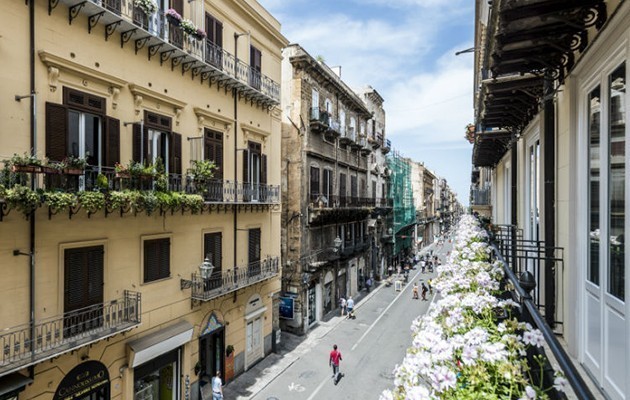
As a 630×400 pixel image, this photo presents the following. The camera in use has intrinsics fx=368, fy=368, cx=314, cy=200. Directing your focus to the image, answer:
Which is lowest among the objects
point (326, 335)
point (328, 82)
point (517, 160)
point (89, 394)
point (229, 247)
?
point (326, 335)

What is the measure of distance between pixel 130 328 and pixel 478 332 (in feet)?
33.2

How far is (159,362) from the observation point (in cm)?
1226

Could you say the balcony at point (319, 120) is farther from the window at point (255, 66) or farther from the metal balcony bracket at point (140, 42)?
the metal balcony bracket at point (140, 42)

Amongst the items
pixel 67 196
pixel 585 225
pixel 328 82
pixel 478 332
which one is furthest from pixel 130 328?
pixel 328 82

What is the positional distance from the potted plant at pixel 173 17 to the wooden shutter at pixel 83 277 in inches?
296

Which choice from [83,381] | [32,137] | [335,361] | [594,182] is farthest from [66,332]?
[594,182]

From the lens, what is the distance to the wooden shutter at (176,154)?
495 inches

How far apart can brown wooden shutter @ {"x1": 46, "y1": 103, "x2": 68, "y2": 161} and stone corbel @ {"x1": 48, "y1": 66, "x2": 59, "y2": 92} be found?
18.3 inches

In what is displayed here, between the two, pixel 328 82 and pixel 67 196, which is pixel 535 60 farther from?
pixel 328 82

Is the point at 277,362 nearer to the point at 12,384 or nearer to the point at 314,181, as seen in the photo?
the point at 314,181

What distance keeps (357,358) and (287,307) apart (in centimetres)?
572

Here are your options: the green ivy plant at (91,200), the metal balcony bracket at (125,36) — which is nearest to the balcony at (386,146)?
the metal balcony bracket at (125,36)

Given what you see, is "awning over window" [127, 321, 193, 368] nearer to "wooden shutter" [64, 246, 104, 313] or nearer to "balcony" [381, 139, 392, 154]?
"wooden shutter" [64, 246, 104, 313]

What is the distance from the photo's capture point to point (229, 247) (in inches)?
618
